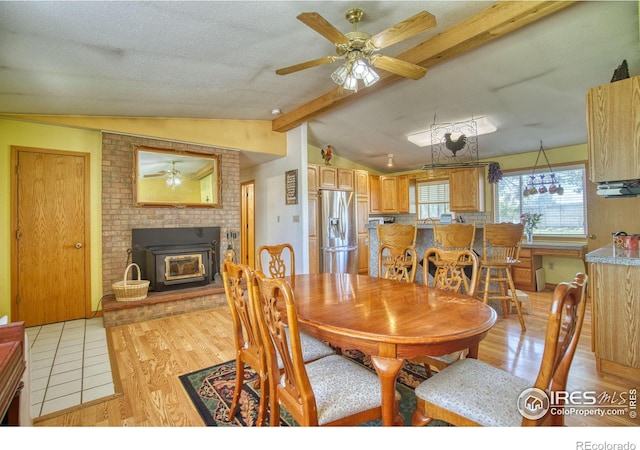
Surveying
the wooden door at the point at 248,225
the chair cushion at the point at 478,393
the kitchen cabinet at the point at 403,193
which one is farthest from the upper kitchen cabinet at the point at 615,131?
the wooden door at the point at 248,225

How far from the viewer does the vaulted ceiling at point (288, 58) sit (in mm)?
1990

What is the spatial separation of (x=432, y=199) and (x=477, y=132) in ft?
6.61

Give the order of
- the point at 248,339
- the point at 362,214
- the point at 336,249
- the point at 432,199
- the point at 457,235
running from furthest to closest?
the point at 432,199 < the point at 362,214 < the point at 336,249 < the point at 457,235 < the point at 248,339

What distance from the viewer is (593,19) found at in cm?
218

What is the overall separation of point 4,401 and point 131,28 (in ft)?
7.04

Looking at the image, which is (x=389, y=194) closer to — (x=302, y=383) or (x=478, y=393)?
(x=478, y=393)

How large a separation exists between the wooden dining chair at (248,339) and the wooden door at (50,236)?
3.04m

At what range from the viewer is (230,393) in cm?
202

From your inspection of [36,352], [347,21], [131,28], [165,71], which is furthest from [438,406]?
[36,352]

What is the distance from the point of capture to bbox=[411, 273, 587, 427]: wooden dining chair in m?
0.95

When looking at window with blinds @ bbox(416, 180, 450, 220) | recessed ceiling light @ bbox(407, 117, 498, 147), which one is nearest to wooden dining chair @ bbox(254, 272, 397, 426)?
recessed ceiling light @ bbox(407, 117, 498, 147)

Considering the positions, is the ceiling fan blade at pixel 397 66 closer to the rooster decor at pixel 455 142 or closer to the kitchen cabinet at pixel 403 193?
the rooster decor at pixel 455 142

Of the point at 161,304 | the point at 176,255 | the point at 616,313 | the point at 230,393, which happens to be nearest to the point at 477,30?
the point at 616,313

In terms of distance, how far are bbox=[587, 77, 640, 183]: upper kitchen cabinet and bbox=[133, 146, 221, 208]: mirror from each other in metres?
4.17
